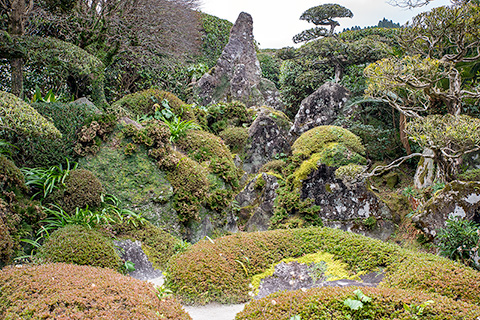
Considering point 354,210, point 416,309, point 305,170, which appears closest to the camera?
point 416,309

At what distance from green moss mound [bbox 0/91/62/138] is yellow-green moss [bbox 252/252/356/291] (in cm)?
307

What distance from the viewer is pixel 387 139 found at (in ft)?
27.2

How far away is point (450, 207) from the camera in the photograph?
16.0 feet

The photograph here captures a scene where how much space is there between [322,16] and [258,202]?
8.11m

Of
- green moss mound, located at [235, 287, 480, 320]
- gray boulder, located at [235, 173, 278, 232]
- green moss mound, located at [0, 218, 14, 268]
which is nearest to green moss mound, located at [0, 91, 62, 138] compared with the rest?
green moss mound, located at [0, 218, 14, 268]

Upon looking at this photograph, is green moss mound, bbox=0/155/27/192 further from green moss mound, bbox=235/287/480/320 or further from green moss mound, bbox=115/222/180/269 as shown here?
green moss mound, bbox=235/287/480/320

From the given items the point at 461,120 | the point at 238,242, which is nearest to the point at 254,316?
the point at 238,242

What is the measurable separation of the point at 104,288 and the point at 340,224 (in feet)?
15.4

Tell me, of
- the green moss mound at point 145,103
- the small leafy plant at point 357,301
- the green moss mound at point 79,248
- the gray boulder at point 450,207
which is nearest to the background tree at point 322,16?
the green moss mound at point 145,103

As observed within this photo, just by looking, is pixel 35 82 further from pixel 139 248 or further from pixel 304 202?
pixel 304 202

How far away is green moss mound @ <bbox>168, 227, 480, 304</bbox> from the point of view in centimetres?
366

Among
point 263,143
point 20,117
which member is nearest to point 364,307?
point 20,117

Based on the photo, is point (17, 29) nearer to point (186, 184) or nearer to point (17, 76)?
point (17, 76)

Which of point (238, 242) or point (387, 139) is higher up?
point (387, 139)
